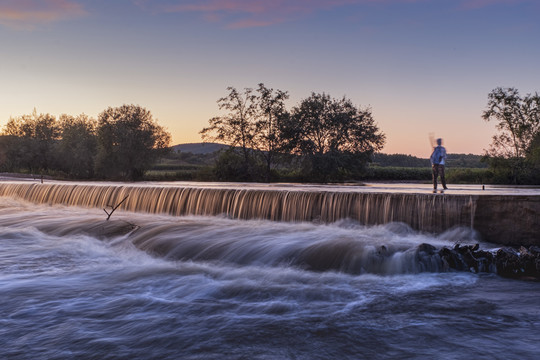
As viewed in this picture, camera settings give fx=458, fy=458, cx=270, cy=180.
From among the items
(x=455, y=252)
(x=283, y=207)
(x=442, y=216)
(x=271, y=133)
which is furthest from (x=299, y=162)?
(x=455, y=252)

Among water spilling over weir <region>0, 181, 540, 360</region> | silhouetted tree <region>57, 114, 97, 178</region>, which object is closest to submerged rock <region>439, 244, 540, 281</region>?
water spilling over weir <region>0, 181, 540, 360</region>

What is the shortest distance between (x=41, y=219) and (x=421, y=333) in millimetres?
13520

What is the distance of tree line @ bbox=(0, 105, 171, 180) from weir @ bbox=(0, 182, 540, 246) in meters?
21.5

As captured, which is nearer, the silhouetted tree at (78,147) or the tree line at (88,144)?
the tree line at (88,144)

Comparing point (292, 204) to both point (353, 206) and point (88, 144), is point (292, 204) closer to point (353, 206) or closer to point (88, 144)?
point (353, 206)

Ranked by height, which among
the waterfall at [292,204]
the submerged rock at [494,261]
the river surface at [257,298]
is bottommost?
the river surface at [257,298]

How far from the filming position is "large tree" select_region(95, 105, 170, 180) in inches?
1575

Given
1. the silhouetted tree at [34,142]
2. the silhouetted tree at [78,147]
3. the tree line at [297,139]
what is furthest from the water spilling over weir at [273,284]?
the silhouetted tree at [34,142]

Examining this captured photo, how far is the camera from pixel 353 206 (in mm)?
12461

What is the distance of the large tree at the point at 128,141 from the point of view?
40.0 meters

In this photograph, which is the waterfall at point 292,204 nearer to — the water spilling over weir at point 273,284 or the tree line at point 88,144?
the water spilling over weir at point 273,284

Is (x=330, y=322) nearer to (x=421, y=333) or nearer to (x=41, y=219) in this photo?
(x=421, y=333)

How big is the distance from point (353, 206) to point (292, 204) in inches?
77.2

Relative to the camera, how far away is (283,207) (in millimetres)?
13719
